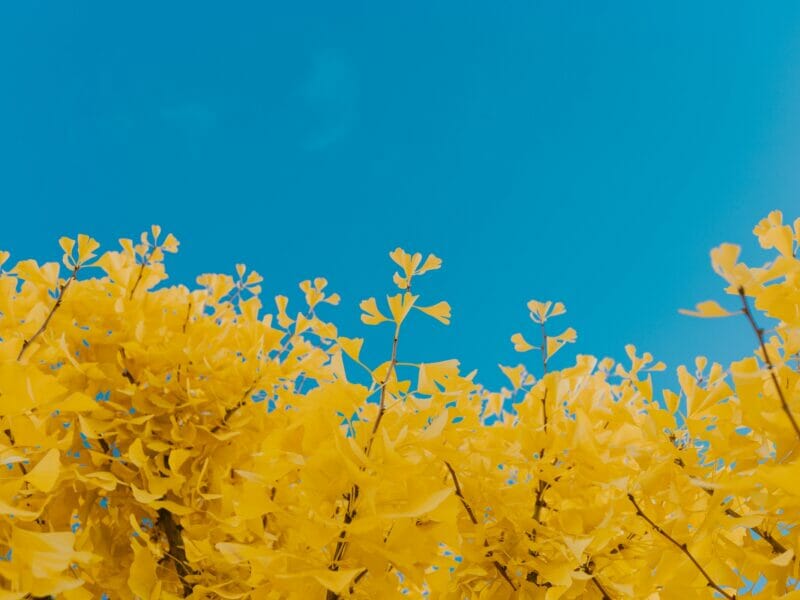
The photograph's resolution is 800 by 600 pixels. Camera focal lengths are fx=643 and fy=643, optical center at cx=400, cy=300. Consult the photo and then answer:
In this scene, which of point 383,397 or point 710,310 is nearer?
point 710,310

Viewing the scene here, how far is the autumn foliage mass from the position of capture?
148 centimetres

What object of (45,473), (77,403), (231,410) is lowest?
(45,473)

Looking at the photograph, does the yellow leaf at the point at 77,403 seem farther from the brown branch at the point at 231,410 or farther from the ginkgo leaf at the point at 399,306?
the brown branch at the point at 231,410

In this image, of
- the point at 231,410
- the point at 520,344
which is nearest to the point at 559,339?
the point at 520,344

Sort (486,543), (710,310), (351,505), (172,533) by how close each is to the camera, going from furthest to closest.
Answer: (172,533) < (486,543) < (351,505) < (710,310)

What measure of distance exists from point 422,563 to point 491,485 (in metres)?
0.43

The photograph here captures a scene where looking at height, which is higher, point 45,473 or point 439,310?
point 439,310

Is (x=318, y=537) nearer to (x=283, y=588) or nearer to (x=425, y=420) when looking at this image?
(x=283, y=588)

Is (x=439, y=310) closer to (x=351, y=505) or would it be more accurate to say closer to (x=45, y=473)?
(x=351, y=505)

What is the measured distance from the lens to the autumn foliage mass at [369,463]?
4.87ft

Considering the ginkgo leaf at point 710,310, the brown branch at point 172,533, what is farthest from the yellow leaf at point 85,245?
the ginkgo leaf at point 710,310

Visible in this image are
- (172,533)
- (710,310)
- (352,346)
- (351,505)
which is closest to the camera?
(710,310)

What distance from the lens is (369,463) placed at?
144cm

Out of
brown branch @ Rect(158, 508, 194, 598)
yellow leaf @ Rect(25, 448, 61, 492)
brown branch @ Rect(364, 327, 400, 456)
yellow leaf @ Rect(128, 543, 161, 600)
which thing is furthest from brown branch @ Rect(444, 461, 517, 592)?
brown branch @ Rect(158, 508, 194, 598)
